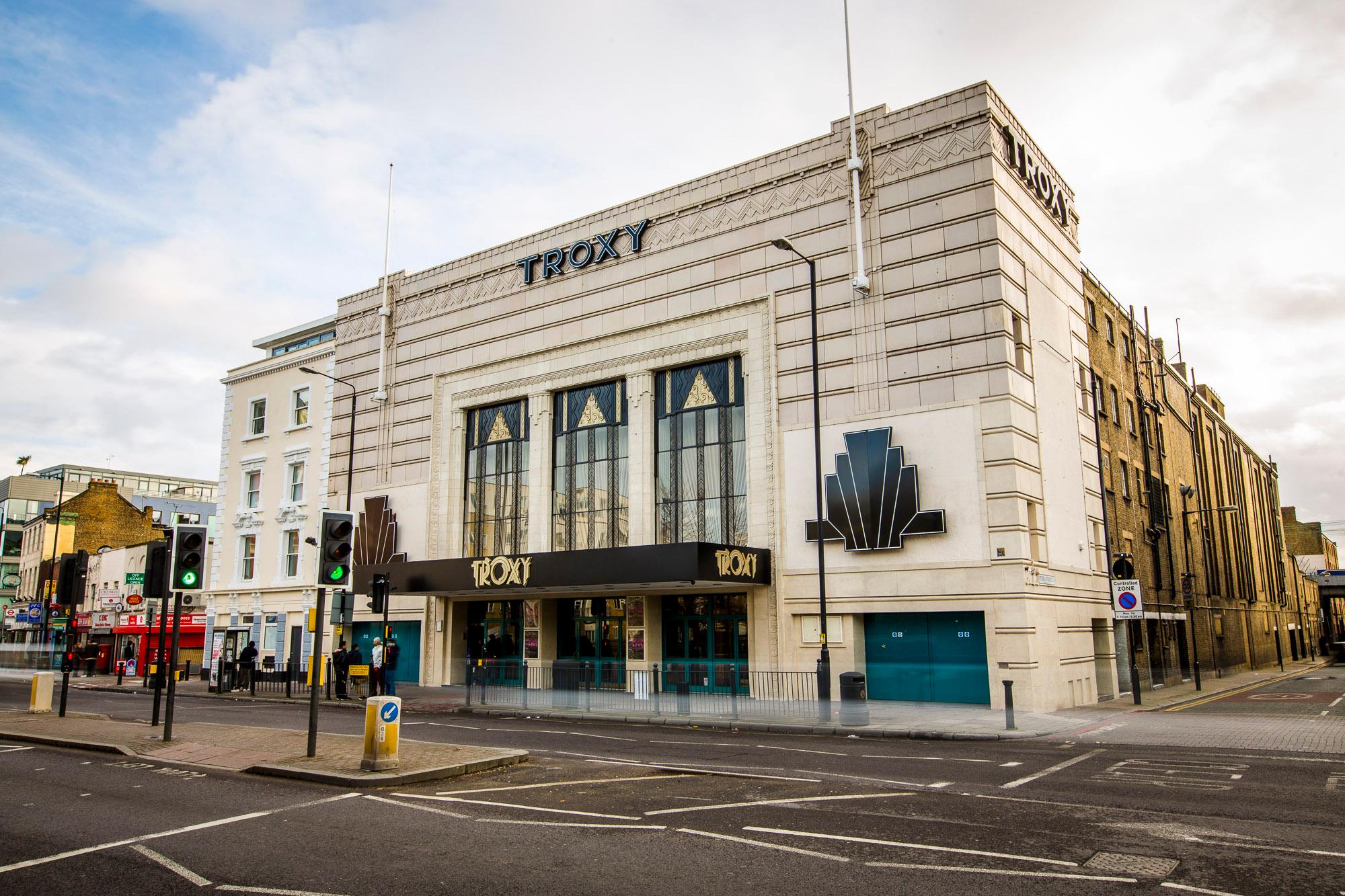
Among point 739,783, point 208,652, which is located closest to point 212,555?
point 208,652

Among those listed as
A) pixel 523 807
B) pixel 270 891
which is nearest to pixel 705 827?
pixel 523 807

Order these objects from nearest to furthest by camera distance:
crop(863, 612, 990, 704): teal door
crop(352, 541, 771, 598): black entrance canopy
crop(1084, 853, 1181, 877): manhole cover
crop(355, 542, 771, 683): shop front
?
crop(1084, 853, 1181, 877): manhole cover → crop(863, 612, 990, 704): teal door → crop(352, 541, 771, 598): black entrance canopy → crop(355, 542, 771, 683): shop front

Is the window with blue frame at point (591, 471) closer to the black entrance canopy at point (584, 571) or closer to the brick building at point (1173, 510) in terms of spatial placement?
the black entrance canopy at point (584, 571)

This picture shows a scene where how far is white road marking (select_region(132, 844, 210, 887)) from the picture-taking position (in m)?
7.02

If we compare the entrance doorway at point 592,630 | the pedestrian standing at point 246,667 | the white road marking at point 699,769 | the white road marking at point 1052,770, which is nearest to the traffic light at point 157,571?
the white road marking at point 699,769

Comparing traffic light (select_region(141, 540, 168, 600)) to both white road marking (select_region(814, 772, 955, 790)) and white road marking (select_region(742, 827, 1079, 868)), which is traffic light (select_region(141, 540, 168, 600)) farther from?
white road marking (select_region(742, 827, 1079, 868))

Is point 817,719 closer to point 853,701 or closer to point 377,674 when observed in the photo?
point 853,701

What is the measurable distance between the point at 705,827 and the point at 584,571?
60.8 ft

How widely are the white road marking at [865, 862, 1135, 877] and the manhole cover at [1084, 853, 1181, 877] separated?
0.80ft

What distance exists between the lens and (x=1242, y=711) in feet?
76.1

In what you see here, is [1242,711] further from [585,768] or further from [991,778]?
[585,768]

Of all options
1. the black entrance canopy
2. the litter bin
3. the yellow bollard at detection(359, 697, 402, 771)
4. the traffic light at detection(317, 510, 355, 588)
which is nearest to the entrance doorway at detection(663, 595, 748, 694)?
the black entrance canopy

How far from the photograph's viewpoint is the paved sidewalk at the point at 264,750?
38.4 feet

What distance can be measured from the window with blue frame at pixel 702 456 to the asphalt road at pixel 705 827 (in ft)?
47.2
